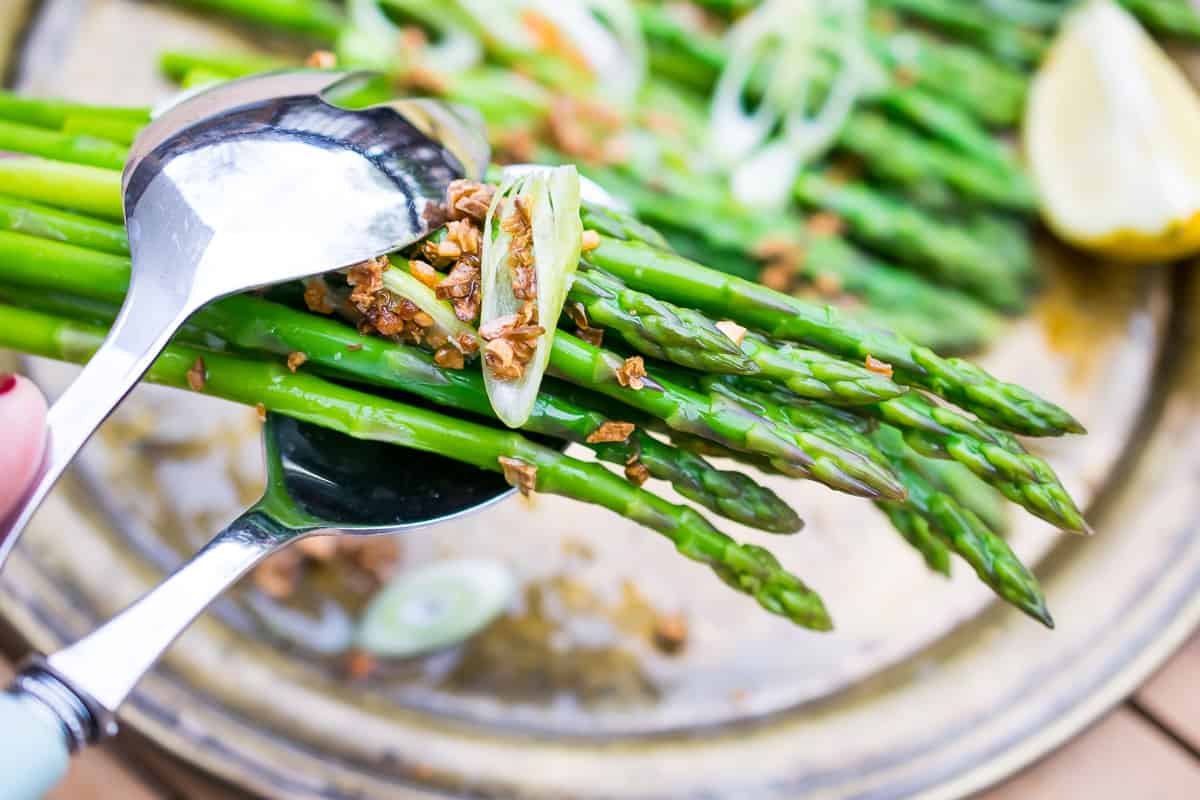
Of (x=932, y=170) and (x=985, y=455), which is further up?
(x=932, y=170)

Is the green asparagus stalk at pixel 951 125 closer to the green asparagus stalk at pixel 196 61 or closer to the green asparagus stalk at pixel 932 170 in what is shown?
the green asparagus stalk at pixel 932 170

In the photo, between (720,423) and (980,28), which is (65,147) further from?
(980,28)

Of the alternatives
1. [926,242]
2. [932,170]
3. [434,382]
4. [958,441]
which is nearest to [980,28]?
[932,170]

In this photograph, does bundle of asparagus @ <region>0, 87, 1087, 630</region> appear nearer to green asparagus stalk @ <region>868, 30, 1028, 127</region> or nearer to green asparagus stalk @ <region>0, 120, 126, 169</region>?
green asparagus stalk @ <region>0, 120, 126, 169</region>

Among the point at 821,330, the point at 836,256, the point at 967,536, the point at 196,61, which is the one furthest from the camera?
the point at 836,256

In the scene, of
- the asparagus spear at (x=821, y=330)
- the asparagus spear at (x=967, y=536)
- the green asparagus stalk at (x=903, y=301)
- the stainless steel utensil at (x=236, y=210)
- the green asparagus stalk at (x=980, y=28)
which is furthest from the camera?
the green asparagus stalk at (x=980, y=28)

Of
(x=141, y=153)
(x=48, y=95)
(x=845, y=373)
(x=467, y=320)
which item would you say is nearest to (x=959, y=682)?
(x=845, y=373)

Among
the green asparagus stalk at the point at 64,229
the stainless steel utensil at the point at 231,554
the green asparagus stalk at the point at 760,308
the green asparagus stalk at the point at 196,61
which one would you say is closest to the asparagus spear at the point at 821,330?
the green asparagus stalk at the point at 760,308
